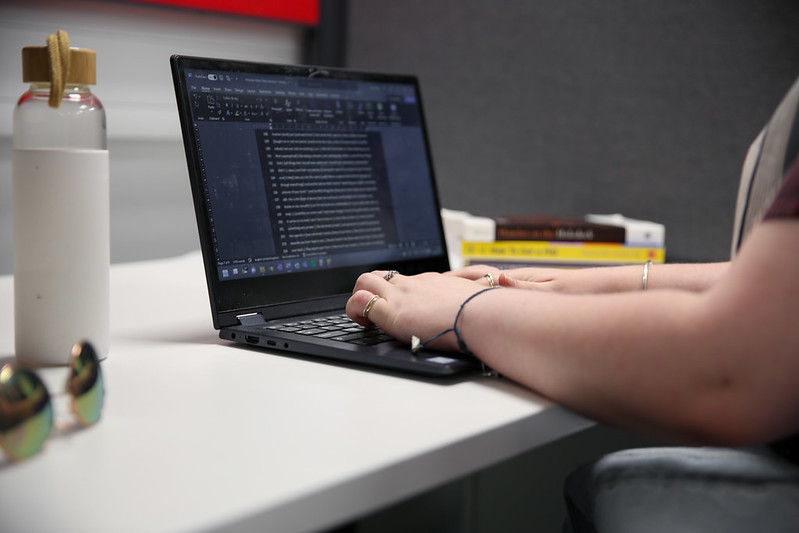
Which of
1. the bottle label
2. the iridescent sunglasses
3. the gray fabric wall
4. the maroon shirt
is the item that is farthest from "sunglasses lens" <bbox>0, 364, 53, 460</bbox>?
the gray fabric wall

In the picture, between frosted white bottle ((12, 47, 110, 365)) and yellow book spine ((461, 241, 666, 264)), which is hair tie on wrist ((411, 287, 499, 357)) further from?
yellow book spine ((461, 241, 666, 264))

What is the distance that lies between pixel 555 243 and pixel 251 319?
2.08 ft

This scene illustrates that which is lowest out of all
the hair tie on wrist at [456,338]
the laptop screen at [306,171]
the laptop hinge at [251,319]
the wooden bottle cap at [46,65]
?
the hair tie on wrist at [456,338]

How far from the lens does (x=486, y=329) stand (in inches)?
24.2

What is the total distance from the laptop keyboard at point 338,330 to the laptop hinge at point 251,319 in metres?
0.02

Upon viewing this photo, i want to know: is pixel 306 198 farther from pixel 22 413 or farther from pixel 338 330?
pixel 22 413

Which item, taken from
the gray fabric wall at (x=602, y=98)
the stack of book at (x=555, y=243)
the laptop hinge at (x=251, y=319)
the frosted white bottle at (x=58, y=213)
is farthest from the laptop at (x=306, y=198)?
the gray fabric wall at (x=602, y=98)

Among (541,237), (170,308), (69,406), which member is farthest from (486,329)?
(541,237)

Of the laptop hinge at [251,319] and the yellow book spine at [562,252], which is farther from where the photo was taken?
the yellow book spine at [562,252]

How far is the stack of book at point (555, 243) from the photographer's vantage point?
1.24m

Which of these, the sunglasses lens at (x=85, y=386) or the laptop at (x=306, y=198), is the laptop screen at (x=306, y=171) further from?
the sunglasses lens at (x=85, y=386)

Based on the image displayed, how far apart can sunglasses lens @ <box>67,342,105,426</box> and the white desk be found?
0.01 meters

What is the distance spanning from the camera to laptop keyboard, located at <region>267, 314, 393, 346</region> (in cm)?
71

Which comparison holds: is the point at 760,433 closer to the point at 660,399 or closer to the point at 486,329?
the point at 660,399
